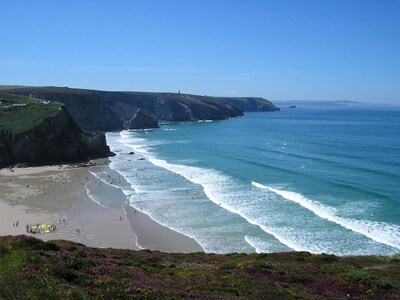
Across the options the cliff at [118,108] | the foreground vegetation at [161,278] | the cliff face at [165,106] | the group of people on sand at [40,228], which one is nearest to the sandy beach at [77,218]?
the group of people on sand at [40,228]

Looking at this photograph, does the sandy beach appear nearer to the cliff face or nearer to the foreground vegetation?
the foreground vegetation

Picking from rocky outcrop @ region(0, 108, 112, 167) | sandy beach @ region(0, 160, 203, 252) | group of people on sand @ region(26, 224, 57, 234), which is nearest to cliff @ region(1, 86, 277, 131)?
rocky outcrop @ region(0, 108, 112, 167)

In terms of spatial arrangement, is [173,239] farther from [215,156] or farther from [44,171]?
[215,156]

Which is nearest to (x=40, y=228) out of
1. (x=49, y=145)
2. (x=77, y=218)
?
(x=77, y=218)

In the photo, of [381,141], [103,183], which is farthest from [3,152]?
[381,141]

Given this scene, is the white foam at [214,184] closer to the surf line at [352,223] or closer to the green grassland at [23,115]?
the surf line at [352,223]

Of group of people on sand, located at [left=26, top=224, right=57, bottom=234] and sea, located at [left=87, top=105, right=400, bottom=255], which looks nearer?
sea, located at [left=87, top=105, right=400, bottom=255]
